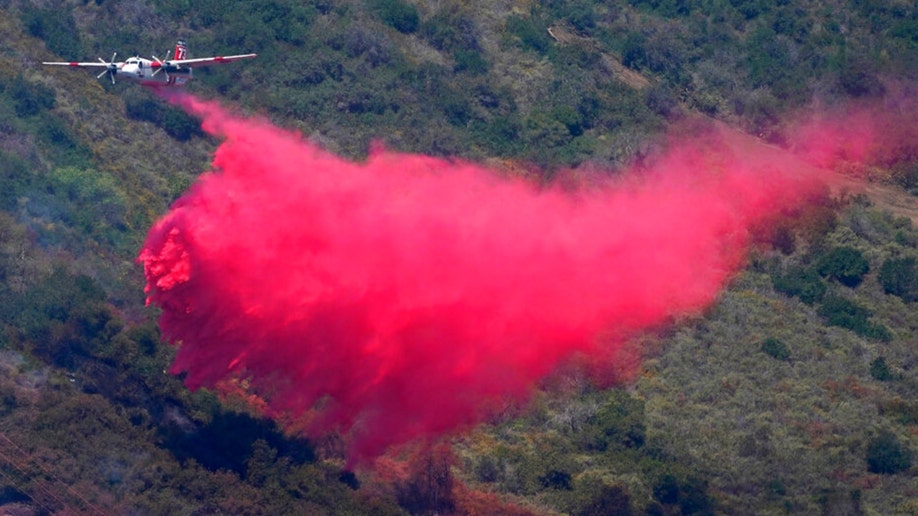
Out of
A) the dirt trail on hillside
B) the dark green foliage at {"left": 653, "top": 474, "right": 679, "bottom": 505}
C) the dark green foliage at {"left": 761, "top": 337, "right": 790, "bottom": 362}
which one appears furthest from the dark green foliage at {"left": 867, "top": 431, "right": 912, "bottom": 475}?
the dirt trail on hillside

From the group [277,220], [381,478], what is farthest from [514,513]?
[277,220]

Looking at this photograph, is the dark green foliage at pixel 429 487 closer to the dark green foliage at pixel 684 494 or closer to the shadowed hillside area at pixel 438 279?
the shadowed hillside area at pixel 438 279

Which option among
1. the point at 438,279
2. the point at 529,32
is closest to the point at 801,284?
the point at 438,279

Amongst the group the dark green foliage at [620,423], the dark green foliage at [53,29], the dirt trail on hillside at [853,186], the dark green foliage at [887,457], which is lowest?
the dark green foliage at [887,457]

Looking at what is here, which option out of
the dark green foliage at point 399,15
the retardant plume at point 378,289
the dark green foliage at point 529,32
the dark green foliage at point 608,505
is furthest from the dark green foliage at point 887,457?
the dark green foliage at point 399,15

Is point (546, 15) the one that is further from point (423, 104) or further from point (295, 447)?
point (295, 447)

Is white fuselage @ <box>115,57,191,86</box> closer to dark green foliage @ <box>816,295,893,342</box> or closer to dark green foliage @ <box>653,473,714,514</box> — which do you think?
dark green foliage @ <box>653,473,714,514</box>

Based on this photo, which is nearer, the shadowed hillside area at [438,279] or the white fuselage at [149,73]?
the shadowed hillside area at [438,279]
